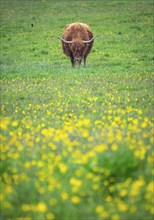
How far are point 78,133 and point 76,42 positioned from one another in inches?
516

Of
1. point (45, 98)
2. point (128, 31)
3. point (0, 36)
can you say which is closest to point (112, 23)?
point (128, 31)

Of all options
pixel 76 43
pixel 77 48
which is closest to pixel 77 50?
pixel 77 48

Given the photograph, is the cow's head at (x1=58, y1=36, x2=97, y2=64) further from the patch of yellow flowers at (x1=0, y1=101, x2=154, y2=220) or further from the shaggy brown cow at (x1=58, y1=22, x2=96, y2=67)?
the patch of yellow flowers at (x1=0, y1=101, x2=154, y2=220)

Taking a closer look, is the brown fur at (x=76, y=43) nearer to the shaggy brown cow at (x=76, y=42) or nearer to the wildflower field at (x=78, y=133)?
the shaggy brown cow at (x=76, y=42)

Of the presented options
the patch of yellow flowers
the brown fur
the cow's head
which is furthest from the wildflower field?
the cow's head

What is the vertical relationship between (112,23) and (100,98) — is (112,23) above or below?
above

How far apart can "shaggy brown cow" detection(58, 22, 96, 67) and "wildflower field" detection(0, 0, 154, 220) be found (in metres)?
1.13

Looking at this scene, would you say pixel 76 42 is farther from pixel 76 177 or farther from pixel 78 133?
pixel 76 177

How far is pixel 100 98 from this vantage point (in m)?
12.3

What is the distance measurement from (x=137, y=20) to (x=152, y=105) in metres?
24.4

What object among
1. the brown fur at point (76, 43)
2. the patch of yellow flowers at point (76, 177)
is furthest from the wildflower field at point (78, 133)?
the brown fur at point (76, 43)

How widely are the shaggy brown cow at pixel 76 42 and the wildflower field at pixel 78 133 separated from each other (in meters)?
1.13

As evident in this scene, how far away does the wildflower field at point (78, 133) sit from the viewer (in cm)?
526

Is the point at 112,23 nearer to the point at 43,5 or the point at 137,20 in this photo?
the point at 137,20
